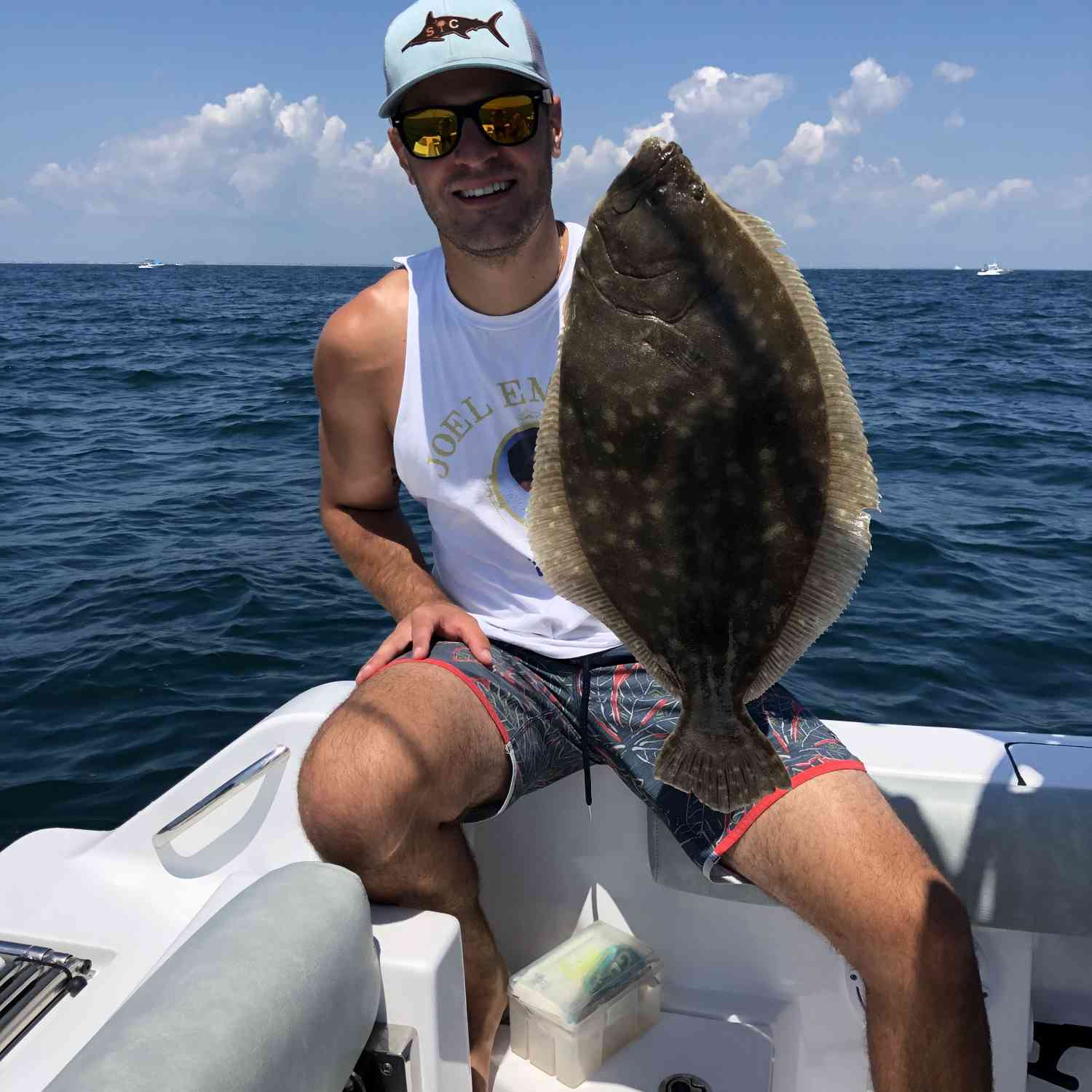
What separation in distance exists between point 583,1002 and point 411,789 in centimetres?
81

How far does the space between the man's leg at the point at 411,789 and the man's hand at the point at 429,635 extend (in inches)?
3.2

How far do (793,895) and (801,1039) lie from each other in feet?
2.52

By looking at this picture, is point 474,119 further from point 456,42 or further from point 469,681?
point 469,681

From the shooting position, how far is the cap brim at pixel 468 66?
2.23m

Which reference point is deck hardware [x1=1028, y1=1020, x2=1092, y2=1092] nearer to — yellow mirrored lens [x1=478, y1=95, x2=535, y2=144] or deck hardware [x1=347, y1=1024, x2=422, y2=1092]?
deck hardware [x1=347, y1=1024, x2=422, y2=1092]

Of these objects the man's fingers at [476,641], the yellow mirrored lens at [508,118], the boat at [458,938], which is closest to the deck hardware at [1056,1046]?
the boat at [458,938]

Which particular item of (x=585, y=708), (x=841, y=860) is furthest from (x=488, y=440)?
(x=841, y=860)

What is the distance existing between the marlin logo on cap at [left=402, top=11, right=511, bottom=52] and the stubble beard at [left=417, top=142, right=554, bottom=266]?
29 cm

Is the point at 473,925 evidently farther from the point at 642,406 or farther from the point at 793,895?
the point at 642,406

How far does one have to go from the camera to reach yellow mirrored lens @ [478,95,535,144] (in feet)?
7.36

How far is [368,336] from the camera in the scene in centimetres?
271

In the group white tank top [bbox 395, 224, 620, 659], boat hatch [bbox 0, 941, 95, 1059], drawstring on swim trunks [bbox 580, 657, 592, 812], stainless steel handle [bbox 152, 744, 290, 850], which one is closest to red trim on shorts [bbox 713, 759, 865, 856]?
drawstring on swim trunks [bbox 580, 657, 592, 812]

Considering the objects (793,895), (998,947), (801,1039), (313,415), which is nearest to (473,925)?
(793,895)

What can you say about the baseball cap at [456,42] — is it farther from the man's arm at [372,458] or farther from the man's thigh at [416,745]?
the man's thigh at [416,745]
